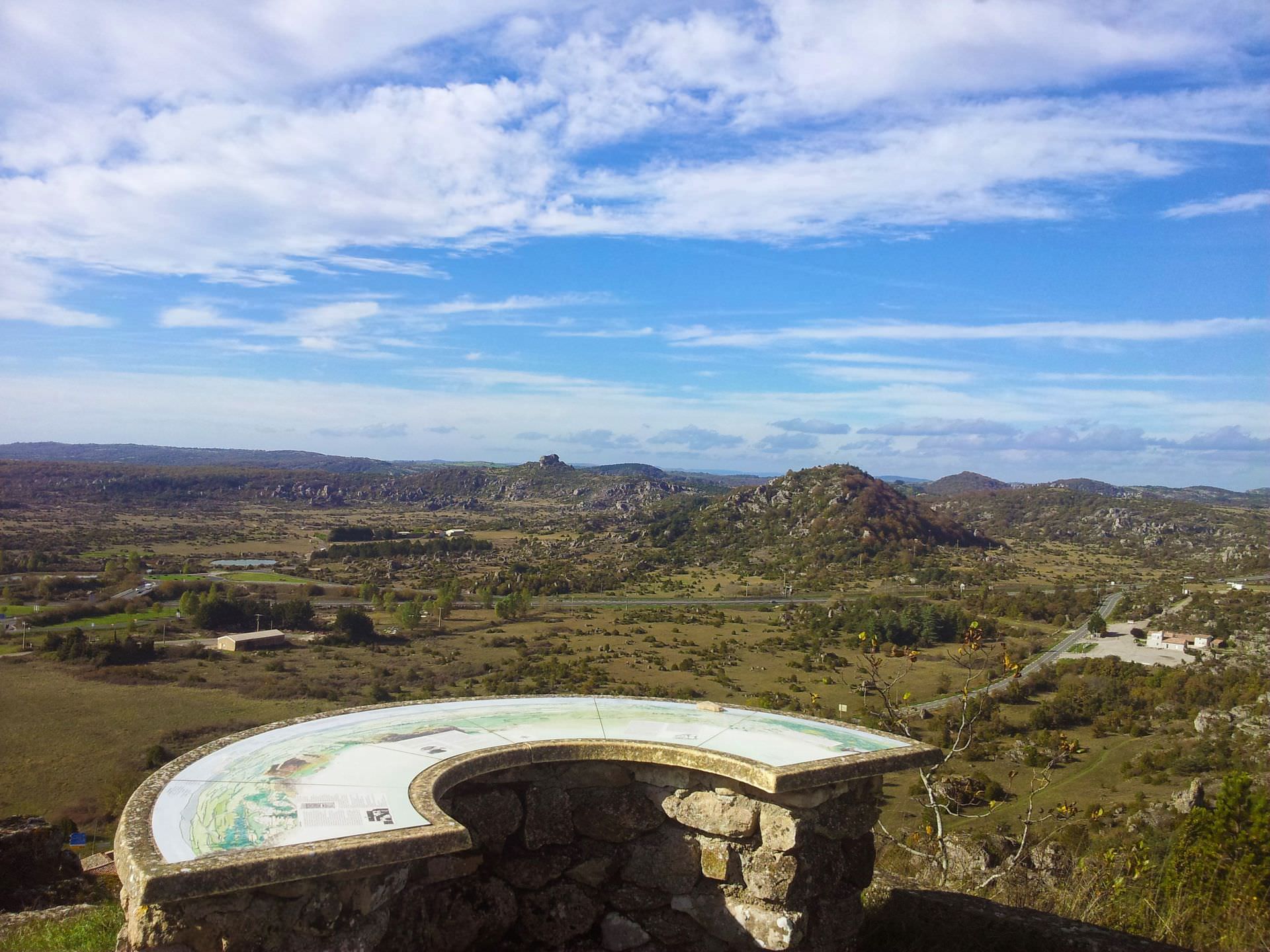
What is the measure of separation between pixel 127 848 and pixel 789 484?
99366mm

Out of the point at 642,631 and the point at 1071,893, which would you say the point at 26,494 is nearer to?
the point at 642,631

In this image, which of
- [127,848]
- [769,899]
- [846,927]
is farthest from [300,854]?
[846,927]

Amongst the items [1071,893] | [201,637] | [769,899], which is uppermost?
[769,899]

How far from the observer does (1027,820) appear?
278 inches

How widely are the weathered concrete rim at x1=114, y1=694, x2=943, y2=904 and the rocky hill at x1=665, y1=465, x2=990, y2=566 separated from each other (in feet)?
257

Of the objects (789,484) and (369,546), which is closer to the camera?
(369,546)

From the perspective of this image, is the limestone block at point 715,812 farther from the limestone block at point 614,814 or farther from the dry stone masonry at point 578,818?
the limestone block at point 614,814

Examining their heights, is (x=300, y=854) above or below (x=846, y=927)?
above

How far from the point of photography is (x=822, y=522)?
9025 cm

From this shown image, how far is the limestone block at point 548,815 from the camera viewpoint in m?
5.13

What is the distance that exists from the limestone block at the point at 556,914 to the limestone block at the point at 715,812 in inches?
28.7

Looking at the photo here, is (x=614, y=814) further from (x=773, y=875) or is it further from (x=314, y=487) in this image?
(x=314, y=487)

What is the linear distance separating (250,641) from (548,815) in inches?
1661

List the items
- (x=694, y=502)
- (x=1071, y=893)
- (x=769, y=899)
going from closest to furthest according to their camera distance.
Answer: (x=769, y=899)
(x=1071, y=893)
(x=694, y=502)
